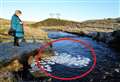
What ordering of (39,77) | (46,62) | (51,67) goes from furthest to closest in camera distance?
(46,62)
(51,67)
(39,77)

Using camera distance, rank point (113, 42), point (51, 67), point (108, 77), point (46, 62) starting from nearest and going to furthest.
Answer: point (108, 77)
point (51, 67)
point (46, 62)
point (113, 42)

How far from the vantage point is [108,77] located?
18.0 m

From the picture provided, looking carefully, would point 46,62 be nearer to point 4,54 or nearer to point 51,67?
point 51,67

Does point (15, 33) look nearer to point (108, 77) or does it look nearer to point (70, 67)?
point (70, 67)

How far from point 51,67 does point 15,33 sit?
4657mm

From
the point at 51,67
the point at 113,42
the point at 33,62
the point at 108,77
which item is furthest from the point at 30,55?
the point at 113,42

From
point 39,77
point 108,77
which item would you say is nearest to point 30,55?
point 39,77

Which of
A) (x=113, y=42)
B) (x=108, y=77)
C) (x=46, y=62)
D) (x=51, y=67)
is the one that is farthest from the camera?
(x=113, y=42)

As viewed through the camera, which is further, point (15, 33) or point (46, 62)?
point (46, 62)

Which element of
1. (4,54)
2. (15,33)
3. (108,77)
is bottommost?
(108,77)

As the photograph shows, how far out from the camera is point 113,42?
131 ft

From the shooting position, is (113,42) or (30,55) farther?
(113,42)

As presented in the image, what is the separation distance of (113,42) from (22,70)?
24574 mm

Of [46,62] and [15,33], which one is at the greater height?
[15,33]
